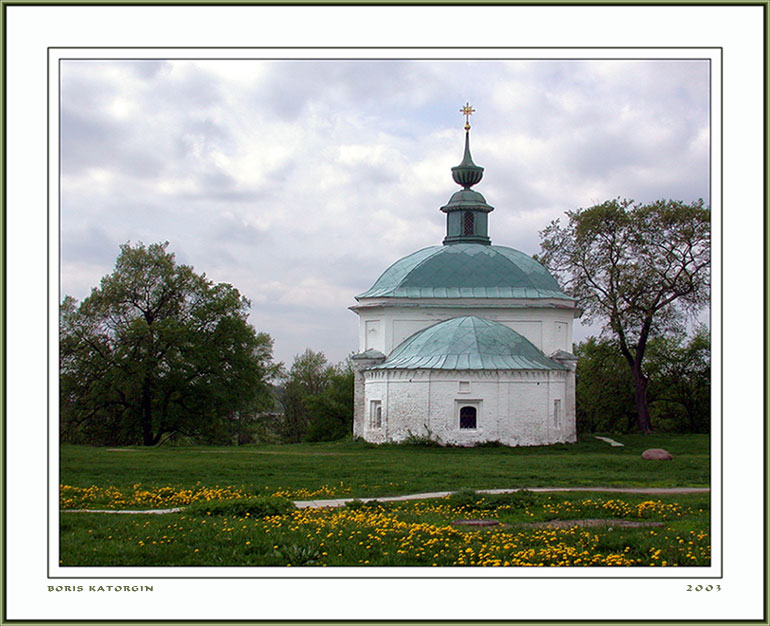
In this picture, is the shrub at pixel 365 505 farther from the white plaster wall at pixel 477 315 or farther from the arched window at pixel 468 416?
the white plaster wall at pixel 477 315

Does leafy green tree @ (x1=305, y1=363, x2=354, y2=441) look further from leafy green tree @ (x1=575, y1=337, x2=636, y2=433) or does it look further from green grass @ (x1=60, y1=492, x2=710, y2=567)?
green grass @ (x1=60, y1=492, x2=710, y2=567)

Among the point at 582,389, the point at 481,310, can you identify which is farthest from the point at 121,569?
the point at 582,389

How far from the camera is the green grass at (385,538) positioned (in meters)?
11.2

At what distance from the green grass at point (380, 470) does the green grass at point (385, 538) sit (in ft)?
13.4

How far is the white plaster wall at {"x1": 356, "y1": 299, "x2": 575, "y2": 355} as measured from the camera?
40.3 metres

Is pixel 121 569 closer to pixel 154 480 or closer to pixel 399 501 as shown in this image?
pixel 399 501

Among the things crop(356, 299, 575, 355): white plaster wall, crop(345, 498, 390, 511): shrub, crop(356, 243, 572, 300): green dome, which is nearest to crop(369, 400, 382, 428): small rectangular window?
crop(356, 299, 575, 355): white plaster wall

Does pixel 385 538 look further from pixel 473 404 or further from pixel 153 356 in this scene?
pixel 153 356

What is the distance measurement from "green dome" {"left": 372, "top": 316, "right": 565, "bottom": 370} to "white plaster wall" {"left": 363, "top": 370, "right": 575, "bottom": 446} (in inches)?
13.5

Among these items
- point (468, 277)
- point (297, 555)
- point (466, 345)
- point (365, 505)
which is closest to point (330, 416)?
point (468, 277)

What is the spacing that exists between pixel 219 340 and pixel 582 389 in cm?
1993

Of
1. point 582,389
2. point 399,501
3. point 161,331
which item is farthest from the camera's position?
point 582,389

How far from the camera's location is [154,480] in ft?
69.6

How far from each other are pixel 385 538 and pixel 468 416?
910 inches
